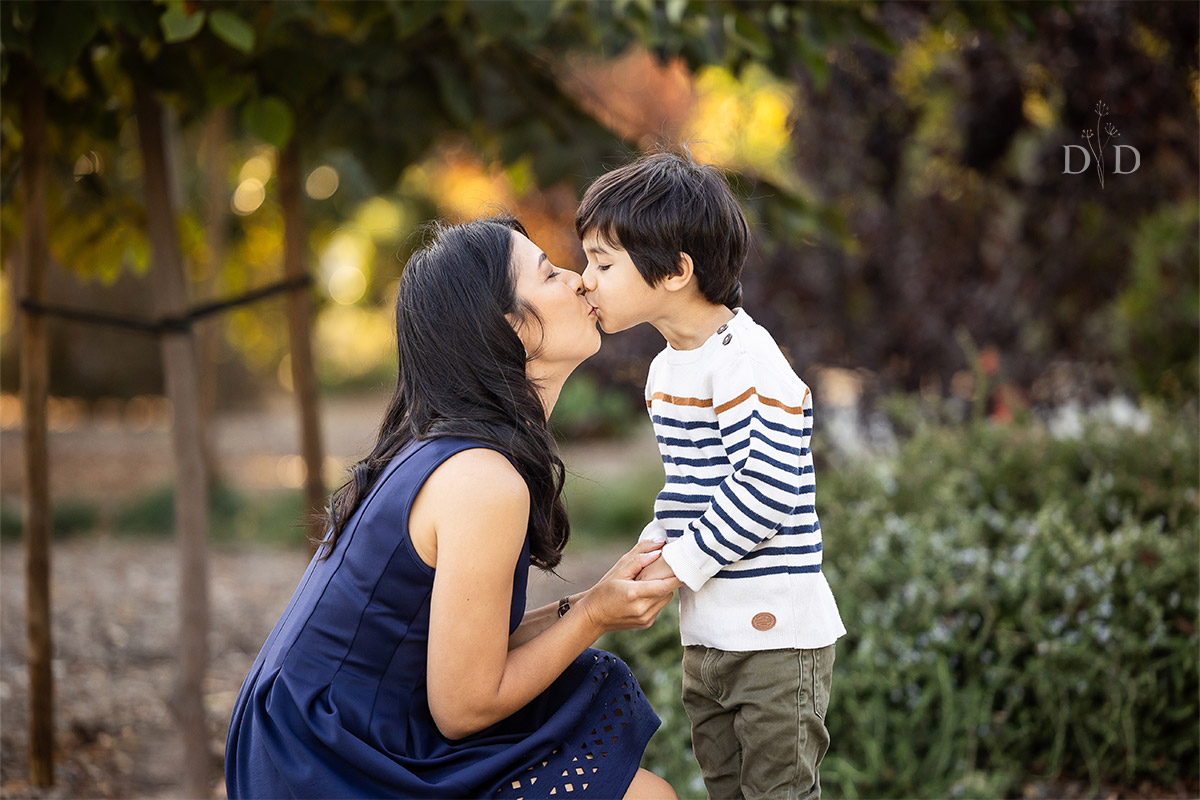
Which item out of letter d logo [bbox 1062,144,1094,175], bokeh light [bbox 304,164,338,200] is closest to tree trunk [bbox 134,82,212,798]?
bokeh light [bbox 304,164,338,200]

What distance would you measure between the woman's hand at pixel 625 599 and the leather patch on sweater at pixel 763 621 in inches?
5.7

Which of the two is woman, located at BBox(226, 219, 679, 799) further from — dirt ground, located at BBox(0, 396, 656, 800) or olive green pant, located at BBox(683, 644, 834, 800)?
dirt ground, located at BBox(0, 396, 656, 800)

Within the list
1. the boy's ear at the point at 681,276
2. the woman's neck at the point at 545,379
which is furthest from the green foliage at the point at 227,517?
the boy's ear at the point at 681,276

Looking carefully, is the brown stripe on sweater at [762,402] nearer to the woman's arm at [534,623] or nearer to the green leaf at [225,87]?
the woman's arm at [534,623]

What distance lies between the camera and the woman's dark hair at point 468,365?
1747 mm

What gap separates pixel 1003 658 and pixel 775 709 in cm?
142

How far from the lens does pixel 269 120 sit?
105 inches

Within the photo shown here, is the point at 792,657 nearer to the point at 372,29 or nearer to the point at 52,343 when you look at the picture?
the point at 372,29

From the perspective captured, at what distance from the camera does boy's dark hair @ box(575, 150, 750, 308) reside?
69.5 inches

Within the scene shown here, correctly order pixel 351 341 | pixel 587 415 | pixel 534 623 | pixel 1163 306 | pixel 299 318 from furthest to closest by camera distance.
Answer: pixel 351 341 < pixel 587 415 < pixel 1163 306 < pixel 299 318 < pixel 534 623

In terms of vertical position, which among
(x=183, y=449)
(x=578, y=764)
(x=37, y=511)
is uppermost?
(x=183, y=449)

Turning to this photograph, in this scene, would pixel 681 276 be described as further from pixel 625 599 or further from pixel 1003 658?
pixel 1003 658

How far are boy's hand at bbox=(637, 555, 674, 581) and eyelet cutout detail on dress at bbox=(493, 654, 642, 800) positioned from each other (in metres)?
0.24

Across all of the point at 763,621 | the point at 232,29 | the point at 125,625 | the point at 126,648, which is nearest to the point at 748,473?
the point at 763,621
